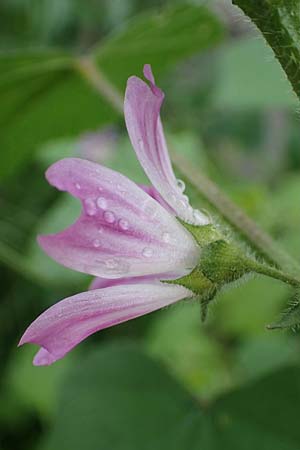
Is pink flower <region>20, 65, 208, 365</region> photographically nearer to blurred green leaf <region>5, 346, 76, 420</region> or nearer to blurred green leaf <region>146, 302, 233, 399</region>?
blurred green leaf <region>146, 302, 233, 399</region>

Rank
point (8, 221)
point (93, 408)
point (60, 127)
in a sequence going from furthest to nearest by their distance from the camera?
point (8, 221) < point (60, 127) < point (93, 408)

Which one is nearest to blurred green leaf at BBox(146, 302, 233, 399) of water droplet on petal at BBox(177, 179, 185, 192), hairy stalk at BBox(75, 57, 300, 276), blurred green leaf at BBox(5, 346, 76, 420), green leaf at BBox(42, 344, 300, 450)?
blurred green leaf at BBox(5, 346, 76, 420)

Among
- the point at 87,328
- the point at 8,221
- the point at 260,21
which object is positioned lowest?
the point at 8,221

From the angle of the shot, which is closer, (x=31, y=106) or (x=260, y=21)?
Answer: (x=260, y=21)

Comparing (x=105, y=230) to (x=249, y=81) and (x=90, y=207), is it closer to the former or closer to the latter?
(x=90, y=207)

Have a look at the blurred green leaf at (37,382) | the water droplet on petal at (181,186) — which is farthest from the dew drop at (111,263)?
the blurred green leaf at (37,382)

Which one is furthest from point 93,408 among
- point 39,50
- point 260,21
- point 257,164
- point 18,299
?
point 257,164

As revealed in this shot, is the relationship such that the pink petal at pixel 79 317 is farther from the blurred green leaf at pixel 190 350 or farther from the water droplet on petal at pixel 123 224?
the blurred green leaf at pixel 190 350

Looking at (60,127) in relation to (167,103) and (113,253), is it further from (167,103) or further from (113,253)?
(167,103)
